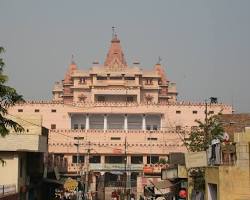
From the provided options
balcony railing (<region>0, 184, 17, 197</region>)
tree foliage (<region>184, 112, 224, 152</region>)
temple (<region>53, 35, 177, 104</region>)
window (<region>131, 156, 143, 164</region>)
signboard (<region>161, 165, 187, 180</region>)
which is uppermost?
temple (<region>53, 35, 177, 104</region>)

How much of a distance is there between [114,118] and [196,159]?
4713 cm

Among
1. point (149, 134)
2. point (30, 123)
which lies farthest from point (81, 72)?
point (30, 123)

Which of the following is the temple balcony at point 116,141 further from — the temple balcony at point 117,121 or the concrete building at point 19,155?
the concrete building at point 19,155

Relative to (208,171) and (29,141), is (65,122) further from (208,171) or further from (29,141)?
(208,171)

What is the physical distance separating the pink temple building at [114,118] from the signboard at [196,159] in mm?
31010

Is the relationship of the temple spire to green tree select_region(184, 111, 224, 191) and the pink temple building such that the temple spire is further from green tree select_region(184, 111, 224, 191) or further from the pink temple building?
green tree select_region(184, 111, 224, 191)

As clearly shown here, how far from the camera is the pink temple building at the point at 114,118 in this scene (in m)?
64.0

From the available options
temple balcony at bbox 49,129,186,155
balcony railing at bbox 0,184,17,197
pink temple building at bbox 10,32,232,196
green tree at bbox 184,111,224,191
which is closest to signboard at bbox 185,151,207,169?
green tree at bbox 184,111,224,191

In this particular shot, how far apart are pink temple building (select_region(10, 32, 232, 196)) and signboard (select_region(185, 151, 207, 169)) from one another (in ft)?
102

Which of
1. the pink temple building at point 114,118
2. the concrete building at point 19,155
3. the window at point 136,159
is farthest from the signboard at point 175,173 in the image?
the window at point 136,159

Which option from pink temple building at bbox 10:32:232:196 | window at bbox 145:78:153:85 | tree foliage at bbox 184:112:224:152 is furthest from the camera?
window at bbox 145:78:153:85

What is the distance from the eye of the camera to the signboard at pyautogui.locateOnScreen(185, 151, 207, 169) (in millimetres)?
25578

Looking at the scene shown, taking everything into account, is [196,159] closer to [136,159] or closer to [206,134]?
[206,134]

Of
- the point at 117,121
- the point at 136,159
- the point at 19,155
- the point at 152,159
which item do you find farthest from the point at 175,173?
the point at 117,121
